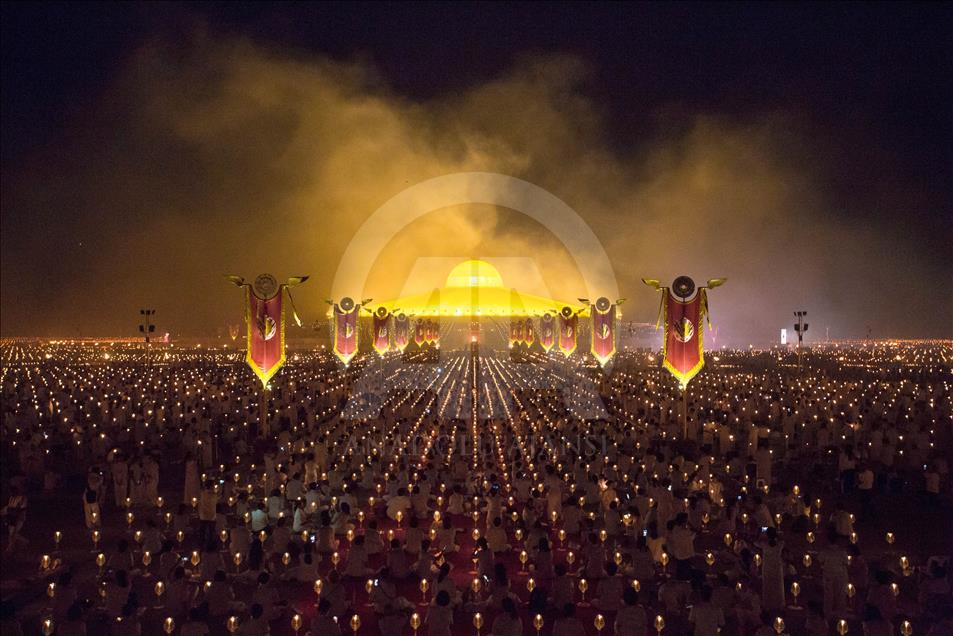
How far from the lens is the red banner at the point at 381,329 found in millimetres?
35500

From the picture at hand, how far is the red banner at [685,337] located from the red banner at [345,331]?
57.6ft

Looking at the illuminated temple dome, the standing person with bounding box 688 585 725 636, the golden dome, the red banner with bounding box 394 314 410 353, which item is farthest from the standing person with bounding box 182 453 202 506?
the golden dome

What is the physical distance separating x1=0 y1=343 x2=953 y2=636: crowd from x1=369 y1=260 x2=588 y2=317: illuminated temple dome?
36925 mm

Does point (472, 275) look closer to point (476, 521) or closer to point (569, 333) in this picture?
point (569, 333)

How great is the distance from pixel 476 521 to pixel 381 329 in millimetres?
25278

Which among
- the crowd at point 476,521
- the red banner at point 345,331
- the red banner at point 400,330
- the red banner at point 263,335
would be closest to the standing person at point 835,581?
the crowd at point 476,521

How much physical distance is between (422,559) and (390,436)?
28.9 feet

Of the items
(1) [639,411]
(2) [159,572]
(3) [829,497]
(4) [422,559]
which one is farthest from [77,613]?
(1) [639,411]

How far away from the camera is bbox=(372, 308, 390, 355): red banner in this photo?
1398 inches

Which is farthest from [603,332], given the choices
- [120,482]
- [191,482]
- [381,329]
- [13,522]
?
[13,522]

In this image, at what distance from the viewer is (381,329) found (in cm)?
3569

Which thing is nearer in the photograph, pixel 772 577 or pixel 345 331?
pixel 772 577

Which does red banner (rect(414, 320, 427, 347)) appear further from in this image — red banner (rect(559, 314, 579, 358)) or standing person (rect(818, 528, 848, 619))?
standing person (rect(818, 528, 848, 619))

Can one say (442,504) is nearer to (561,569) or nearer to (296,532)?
(296,532)
